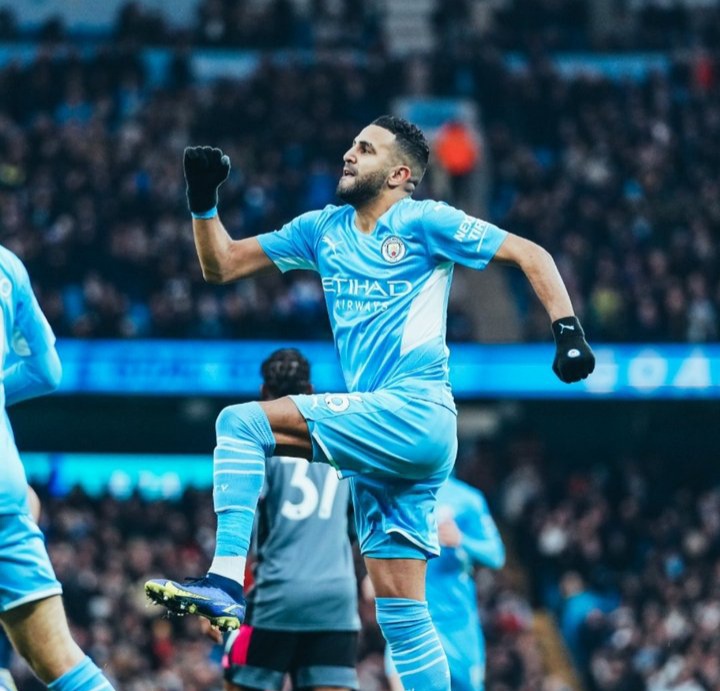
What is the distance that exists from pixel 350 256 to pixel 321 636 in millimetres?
2177

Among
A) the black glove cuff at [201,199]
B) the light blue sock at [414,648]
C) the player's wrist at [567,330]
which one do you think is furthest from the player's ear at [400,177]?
the light blue sock at [414,648]

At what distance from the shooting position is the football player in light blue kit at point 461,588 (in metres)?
7.69

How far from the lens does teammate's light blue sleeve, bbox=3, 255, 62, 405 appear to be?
4875 millimetres

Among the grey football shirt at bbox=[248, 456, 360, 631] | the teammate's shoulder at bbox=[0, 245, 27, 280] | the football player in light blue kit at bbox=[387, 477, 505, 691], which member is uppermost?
the teammate's shoulder at bbox=[0, 245, 27, 280]

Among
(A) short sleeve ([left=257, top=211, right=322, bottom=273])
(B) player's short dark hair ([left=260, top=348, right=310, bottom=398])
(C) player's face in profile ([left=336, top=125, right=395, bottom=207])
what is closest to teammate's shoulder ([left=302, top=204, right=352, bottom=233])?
(A) short sleeve ([left=257, top=211, right=322, bottom=273])

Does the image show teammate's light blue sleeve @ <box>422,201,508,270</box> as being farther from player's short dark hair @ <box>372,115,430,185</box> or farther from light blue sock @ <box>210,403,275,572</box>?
light blue sock @ <box>210,403,275,572</box>

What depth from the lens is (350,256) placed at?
5500 millimetres

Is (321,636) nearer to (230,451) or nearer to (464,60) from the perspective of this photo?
(230,451)

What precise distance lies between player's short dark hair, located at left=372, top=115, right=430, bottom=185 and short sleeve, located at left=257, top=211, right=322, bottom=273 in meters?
0.45

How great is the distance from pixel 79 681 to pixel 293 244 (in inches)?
80.1

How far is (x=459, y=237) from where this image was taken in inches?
208

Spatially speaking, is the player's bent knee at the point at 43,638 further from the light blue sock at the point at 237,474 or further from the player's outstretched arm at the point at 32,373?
the player's outstretched arm at the point at 32,373

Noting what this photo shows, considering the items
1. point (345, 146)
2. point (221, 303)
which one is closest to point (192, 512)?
point (221, 303)

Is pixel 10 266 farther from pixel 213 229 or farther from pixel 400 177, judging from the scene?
pixel 400 177
